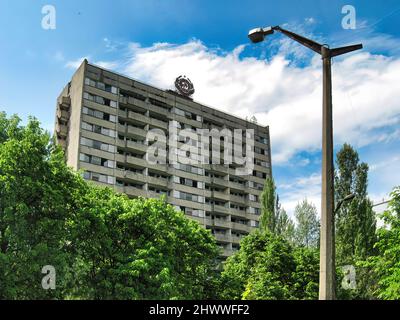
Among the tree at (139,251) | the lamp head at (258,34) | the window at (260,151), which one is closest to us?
the lamp head at (258,34)

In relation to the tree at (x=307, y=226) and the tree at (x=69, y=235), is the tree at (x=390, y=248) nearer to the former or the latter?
the tree at (x=69, y=235)

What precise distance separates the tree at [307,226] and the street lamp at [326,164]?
56.8m

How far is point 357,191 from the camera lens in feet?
144

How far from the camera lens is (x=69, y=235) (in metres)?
25.4

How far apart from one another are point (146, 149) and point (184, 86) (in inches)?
609

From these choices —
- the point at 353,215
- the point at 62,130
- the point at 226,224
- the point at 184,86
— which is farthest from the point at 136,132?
the point at 353,215

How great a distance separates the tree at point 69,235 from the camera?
23.2 metres

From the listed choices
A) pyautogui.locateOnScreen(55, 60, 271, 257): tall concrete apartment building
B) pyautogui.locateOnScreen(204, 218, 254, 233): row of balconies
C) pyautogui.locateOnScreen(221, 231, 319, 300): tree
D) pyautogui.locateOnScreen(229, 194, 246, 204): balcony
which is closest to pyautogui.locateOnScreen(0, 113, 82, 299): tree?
pyautogui.locateOnScreen(221, 231, 319, 300): tree

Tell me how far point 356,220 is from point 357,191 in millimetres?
3523

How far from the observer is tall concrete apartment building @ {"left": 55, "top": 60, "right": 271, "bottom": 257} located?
67750 millimetres

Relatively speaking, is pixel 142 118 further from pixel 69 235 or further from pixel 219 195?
pixel 69 235

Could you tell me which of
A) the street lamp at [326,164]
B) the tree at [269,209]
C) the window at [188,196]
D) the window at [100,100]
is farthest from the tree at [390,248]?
the window at [188,196]

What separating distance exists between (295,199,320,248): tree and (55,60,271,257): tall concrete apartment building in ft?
53.5
